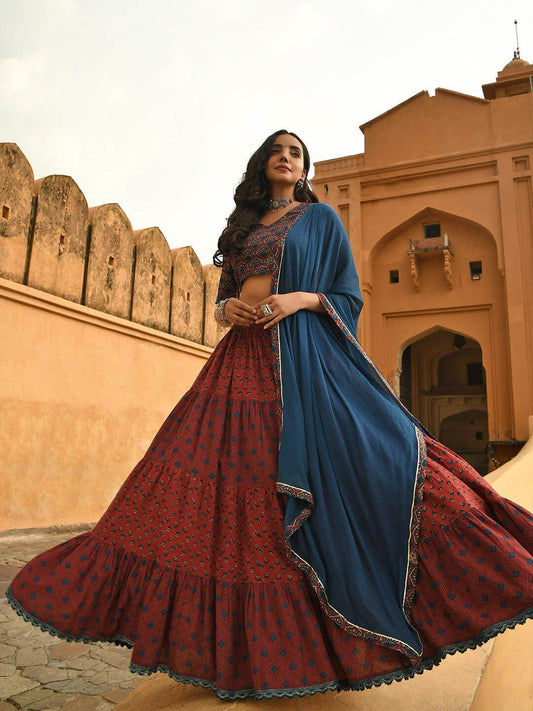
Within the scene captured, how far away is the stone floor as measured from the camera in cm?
197

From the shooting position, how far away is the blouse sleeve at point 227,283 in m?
2.02

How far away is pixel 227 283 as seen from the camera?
2035mm

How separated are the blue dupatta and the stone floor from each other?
1228 millimetres

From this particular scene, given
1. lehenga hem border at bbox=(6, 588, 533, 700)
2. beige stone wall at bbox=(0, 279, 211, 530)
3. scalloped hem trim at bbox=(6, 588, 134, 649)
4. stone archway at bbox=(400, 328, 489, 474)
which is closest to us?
lehenga hem border at bbox=(6, 588, 533, 700)

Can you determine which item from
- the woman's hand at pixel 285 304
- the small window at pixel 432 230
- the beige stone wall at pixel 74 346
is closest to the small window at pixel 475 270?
the small window at pixel 432 230

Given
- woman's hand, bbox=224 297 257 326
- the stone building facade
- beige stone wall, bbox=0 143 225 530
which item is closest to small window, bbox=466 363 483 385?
the stone building facade

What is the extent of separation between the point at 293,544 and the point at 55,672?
1578 mm

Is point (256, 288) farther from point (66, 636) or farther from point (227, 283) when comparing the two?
point (66, 636)

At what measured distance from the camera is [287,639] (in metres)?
1.21

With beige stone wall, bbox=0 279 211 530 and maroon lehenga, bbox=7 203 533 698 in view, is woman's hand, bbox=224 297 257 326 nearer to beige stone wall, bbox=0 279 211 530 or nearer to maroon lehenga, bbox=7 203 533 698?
maroon lehenga, bbox=7 203 533 698

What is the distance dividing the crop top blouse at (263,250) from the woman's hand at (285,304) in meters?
0.15

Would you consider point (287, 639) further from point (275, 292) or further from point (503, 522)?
point (275, 292)

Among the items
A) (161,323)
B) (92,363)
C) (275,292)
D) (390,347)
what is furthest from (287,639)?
(390,347)

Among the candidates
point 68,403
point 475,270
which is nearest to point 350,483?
point 68,403
